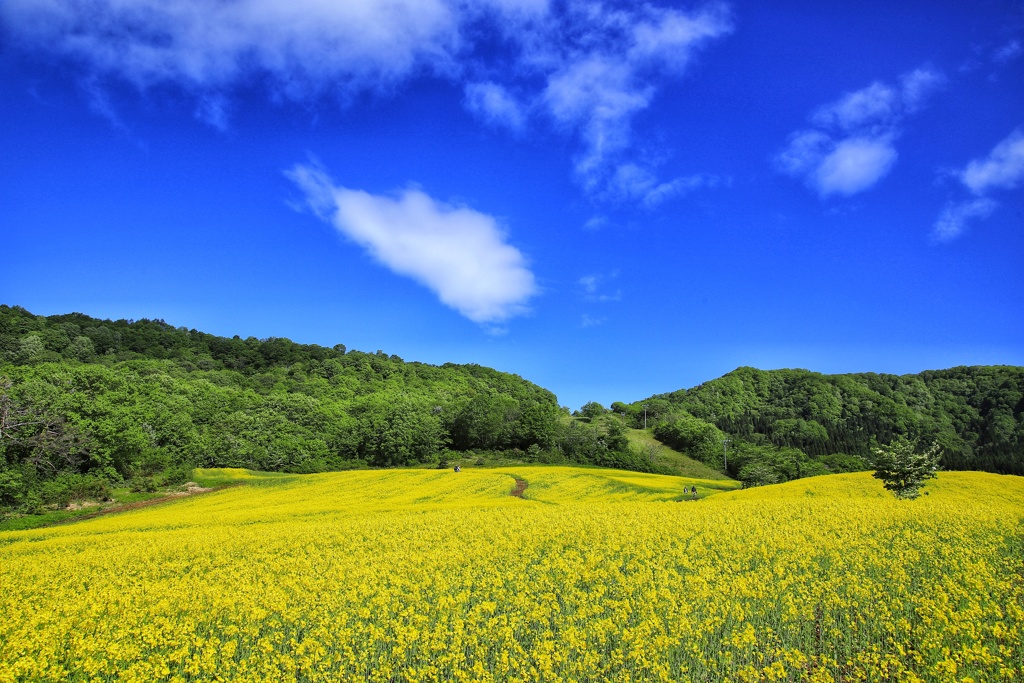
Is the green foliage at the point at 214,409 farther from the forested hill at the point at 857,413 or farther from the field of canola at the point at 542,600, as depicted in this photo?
the forested hill at the point at 857,413

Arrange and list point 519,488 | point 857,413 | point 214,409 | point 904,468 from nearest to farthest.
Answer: point 904,468
point 519,488
point 214,409
point 857,413

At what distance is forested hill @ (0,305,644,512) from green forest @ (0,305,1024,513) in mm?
301

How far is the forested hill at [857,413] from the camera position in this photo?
132750 mm

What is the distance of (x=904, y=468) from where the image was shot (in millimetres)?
35719

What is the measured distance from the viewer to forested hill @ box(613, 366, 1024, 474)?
A: 133 m

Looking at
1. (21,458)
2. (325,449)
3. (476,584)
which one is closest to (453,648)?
(476,584)

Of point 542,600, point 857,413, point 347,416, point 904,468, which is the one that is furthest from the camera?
point 857,413

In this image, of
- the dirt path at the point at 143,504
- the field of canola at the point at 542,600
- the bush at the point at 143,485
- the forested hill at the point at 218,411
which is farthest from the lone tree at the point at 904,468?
the bush at the point at 143,485

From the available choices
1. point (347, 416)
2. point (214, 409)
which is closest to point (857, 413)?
point (347, 416)

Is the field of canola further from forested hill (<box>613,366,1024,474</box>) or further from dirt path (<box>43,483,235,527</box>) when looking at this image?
forested hill (<box>613,366,1024,474</box>)

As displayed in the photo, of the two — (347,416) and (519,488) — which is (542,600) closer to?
(519,488)

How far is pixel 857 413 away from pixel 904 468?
516ft

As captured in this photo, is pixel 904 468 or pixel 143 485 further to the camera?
pixel 143 485

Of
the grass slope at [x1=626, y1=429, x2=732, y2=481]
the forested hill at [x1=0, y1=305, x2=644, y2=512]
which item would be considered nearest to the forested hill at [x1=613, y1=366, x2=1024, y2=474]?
the grass slope at [x1=626, y1=429, x2=732, y2=481]
